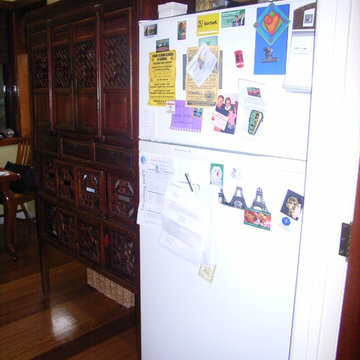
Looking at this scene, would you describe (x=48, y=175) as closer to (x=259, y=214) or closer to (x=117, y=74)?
(x=117, y=74)

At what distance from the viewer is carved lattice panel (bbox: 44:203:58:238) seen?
2670 millimetres

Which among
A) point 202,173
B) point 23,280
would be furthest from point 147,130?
point 23,280

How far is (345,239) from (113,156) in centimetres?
124

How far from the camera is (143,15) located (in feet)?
5.60

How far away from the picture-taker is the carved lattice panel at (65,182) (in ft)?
7.91

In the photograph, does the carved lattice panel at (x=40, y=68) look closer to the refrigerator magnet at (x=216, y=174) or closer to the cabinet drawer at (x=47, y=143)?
the cabinet drawer at (x=47, y=143)

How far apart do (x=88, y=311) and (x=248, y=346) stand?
5.18 ft

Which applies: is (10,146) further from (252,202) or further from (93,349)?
(252,202)

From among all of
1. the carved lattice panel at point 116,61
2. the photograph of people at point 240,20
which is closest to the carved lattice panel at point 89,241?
the carved lattice panel at point 116,61

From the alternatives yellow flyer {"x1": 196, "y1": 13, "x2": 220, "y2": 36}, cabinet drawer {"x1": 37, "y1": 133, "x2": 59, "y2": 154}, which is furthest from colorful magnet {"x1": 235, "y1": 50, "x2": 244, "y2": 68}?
cabinet drawer {"x1": 37, "y1": 133, "x2": 59, "y2": 154}

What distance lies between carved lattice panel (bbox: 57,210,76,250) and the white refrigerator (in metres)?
0.88

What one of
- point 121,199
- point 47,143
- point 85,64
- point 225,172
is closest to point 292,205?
point 225,172

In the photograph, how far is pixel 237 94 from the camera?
130 centimetres

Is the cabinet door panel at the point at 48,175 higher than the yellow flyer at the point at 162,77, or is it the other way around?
the yellow flyer at the point at 162,77
